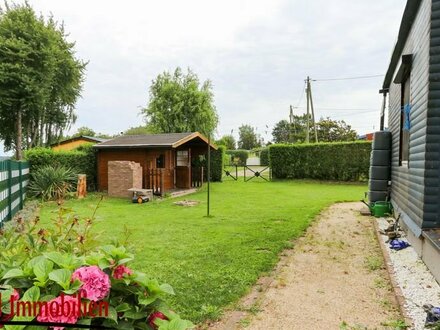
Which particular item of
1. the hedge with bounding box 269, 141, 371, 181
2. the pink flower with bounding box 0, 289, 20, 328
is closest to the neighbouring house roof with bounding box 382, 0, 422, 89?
the pink flower with bounding box 0, 289, 20, 328

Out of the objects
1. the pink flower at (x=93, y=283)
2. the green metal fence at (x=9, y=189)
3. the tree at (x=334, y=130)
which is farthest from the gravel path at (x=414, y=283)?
the tree at (x=334, y=130)

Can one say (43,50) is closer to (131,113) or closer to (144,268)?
(131,113)

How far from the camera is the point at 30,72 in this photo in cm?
1884

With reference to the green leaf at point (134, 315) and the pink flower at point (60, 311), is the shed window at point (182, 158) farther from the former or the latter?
the pink flower at point (60, 311)

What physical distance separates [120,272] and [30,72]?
2102 cm

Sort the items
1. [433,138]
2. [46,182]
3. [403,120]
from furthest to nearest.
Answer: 1. [46,182]
2. [403,120]
3. [433,138]

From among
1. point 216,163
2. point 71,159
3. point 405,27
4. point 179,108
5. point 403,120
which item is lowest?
point 216,163

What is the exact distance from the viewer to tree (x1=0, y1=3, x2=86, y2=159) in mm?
18281

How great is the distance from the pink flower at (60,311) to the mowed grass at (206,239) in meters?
1.06

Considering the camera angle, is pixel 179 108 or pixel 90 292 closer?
pixel 90 292

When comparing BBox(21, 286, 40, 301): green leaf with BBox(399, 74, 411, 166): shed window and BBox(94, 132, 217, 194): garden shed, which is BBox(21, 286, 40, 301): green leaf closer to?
BBox(399, 74, 411, 166): shed window

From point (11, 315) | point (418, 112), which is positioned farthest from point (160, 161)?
point (11, 315)

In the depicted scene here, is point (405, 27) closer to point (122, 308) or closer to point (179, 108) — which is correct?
point (122, 308)

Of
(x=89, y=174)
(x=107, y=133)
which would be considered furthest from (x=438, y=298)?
(x=107, y=133)
